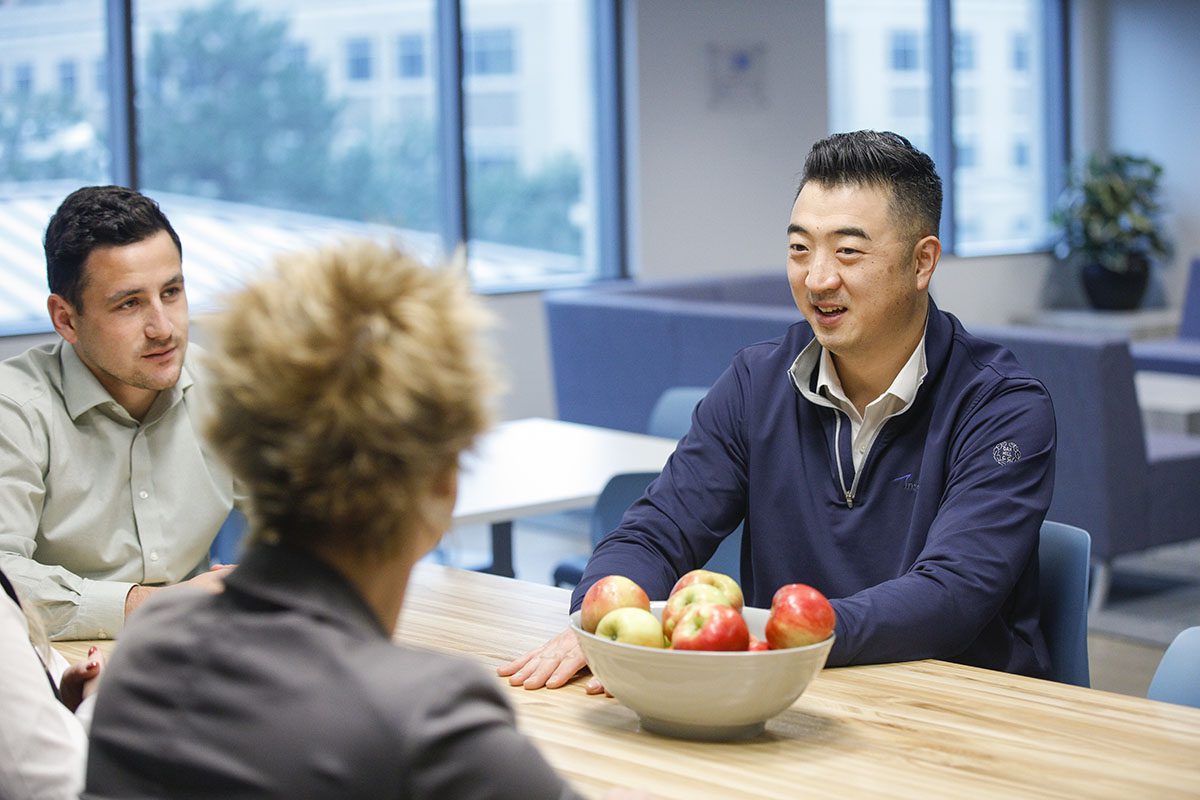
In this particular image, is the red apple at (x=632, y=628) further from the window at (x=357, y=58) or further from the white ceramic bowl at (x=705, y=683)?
the window at (x=357, y=58)

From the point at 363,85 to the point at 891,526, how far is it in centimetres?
521

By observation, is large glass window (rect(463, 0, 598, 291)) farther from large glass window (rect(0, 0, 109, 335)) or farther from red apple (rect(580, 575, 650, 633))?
red apple (rect(580, 575, 650, 633))

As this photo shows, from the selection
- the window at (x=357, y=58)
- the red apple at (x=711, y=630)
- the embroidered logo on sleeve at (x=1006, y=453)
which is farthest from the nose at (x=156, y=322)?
the window at (x=357, y=58)

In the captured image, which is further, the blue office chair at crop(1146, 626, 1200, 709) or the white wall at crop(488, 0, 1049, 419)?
the white wall at crop(488, 0, 1049, 419)

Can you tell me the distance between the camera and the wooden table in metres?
2.92

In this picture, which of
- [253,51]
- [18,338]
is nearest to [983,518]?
[18,338]

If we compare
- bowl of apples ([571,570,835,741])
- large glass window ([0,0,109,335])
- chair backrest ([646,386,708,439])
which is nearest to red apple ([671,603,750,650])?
bowl of apples ([571,570,835,741])

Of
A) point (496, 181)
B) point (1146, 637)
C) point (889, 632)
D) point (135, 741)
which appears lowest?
point (1146, 637)

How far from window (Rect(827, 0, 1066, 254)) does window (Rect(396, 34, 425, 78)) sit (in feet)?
8.91

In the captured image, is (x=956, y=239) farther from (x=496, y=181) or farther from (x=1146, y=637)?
(x=1146, y=637)

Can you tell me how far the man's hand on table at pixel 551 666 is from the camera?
1.68 m

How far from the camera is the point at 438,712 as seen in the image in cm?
89

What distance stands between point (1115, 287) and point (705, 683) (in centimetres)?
877

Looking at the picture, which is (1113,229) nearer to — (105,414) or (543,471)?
(543,471)
